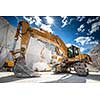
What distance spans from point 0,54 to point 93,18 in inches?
60.2

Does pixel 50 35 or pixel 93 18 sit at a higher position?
pixel 93 18

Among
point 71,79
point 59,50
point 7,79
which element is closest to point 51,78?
point 71,79

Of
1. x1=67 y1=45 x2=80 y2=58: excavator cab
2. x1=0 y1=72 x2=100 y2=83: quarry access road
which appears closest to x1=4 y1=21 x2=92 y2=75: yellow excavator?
x1=67 y1=45 x2=80 y2=58: excavator cab

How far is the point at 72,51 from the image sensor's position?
144 inches

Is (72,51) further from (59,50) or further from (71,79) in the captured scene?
(71,79)

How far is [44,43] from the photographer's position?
3.63 meters

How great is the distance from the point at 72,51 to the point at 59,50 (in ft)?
0.68

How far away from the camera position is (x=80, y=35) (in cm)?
357

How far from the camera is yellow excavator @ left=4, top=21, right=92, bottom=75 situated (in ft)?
11.8
